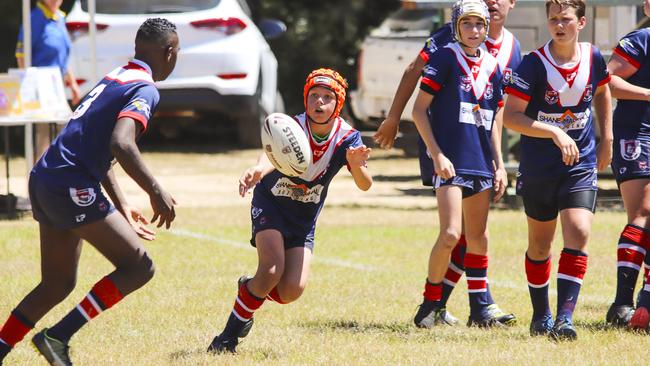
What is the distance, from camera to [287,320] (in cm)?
739

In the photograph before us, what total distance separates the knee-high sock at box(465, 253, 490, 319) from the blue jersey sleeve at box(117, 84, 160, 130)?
94.0 inches

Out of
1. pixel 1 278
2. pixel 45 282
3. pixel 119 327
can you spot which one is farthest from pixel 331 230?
pixel 45 282

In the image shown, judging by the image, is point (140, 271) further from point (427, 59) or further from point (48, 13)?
point (48, 13)

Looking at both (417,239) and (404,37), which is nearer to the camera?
(417,239)

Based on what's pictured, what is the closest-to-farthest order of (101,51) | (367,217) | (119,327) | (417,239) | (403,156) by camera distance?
(119,327) < (417,239) < (367,217) < (101,51) < (403,156)

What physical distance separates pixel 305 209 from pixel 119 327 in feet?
4.58

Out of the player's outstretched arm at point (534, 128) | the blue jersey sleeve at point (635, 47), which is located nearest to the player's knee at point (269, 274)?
the player's outstretched arm at point (534, 128)

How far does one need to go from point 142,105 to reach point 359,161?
120cm

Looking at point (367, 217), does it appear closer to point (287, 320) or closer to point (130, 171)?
point (287, 320)

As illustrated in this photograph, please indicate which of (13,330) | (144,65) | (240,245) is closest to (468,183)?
(144,65)

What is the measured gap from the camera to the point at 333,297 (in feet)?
26.7

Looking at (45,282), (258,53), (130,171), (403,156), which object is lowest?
(403,156)

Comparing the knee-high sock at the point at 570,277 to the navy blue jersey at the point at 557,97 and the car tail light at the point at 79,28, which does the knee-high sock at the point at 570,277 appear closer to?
the navy blue jersey at the point at 557,97

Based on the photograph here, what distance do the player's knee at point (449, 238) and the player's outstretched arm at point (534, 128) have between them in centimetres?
64
